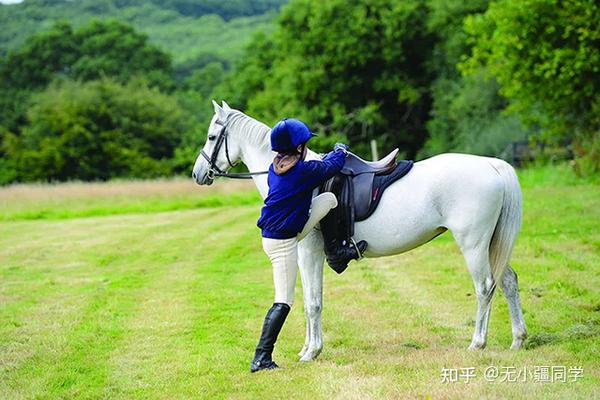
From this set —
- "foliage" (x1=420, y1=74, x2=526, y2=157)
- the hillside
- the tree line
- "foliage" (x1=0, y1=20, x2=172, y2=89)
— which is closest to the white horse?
the tree line

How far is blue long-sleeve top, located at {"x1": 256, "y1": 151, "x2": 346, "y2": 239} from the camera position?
6.88 m

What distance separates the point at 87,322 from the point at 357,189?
3951mm

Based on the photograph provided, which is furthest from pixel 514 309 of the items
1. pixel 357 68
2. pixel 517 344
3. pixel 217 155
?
pixel 357 68

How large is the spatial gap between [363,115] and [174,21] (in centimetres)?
8241

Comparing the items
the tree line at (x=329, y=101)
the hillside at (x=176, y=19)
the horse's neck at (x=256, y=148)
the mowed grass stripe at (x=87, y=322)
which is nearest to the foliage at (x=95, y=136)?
the tree line at (x=329, y=101)

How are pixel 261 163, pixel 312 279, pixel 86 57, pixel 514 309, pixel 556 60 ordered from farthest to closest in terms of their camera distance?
pixel 86 57
pixel 556 60
pixel 261 163
pixel 312 279
pixel 514 309

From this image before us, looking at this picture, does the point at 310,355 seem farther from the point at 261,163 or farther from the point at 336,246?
the point at 261,163

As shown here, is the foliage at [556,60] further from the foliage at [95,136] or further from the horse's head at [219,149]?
the foliage at [95,136]

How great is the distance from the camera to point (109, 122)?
1882 inches

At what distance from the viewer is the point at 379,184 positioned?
24.4 feet

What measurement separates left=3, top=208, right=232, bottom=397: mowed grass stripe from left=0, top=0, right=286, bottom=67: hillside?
68.9m

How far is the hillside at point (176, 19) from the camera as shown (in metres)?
88.4

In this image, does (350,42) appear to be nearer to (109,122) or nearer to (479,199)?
(109,122)

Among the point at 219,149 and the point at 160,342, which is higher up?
the point at 219,149
